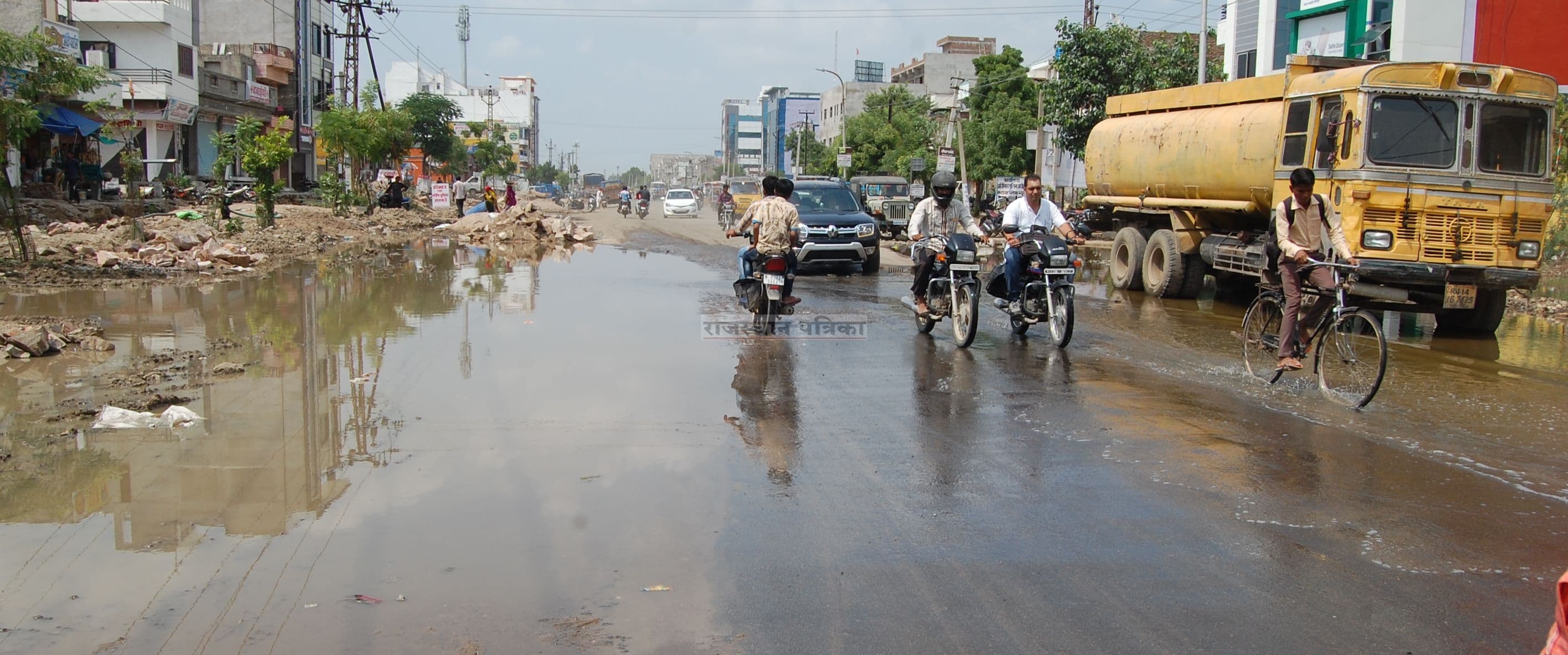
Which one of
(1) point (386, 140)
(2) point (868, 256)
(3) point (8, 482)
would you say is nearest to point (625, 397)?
(3) point (8, 482)

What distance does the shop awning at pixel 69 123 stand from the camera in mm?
32375

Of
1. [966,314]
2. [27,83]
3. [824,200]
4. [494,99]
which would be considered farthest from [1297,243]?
[494,99]

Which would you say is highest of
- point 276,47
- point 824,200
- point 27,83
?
point 276,47

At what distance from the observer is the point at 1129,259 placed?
60.0 ft

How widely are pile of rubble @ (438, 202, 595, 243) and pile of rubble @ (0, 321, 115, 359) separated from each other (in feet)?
61.5

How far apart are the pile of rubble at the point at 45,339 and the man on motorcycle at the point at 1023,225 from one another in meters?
7.96

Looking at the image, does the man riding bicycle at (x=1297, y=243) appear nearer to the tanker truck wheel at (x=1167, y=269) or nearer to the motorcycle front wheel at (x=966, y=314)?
the motorcycle front wheel at (x=966, y=314)

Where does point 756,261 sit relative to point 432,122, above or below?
below

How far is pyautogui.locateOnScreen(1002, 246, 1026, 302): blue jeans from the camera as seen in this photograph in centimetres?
1116

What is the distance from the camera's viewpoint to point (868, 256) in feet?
65.6

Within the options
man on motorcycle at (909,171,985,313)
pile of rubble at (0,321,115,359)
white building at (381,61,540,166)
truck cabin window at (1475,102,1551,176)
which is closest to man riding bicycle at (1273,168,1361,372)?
man on motorcycle at (909,171,985,313)

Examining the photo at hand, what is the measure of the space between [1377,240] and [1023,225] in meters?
3.85

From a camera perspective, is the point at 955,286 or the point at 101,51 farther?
the point at 101,51

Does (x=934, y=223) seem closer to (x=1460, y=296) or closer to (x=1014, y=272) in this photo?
(x=1014, y=272)
